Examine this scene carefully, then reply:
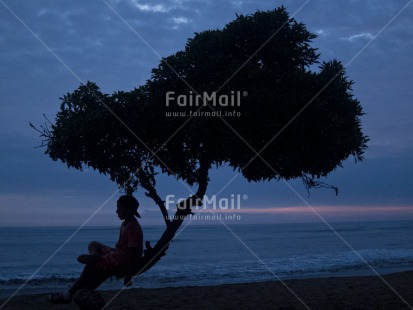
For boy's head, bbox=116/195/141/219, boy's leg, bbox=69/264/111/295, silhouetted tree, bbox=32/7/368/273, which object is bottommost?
boy's leg, bbox=69/264/111/295

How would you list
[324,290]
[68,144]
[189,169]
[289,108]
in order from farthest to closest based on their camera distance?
[324,290] → [189,169] → [68,144] → [289,108]

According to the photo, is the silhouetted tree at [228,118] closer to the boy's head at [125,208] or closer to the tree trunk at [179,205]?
the tree trunk at [179,205]

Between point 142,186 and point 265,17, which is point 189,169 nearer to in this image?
point 142,186

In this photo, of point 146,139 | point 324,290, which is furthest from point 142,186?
point 324,290

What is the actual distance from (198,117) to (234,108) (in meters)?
0.88

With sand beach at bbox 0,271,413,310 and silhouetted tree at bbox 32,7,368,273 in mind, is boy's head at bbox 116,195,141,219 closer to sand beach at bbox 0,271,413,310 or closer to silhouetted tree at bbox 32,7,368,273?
silhouetted tree at bbox 32,7,368,273

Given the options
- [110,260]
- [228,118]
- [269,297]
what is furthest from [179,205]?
[110,260]

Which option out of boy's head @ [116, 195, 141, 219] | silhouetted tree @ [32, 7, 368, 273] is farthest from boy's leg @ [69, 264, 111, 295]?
silhouetted tree @ [32, 7, 368, 273]

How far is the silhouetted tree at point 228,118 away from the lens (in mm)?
12344

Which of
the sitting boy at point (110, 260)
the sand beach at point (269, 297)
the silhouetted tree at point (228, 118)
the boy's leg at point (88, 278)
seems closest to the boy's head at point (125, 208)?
the sitting boy at point (110, 260)

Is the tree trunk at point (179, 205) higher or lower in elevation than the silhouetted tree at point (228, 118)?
lower

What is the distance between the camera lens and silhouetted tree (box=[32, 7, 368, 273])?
12.3 m

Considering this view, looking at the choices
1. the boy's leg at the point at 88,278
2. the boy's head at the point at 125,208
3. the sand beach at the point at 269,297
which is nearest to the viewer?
the boy's leg at the point at 88,278

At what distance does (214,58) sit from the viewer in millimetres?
12719
